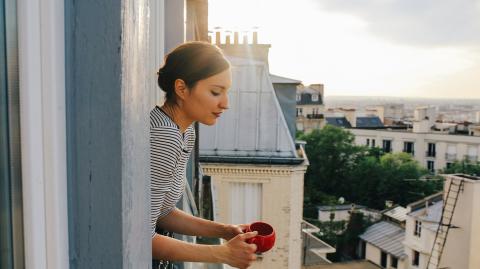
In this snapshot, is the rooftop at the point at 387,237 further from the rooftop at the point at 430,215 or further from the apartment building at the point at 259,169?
the apartment building at the point at 259,169

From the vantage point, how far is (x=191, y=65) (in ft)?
4.80

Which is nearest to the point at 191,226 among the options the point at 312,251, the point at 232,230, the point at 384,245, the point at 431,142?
the point at 232,230

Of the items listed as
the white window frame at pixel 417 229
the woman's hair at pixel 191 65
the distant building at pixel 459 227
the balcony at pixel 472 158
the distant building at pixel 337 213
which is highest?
the woman's hair at pixel 191 65

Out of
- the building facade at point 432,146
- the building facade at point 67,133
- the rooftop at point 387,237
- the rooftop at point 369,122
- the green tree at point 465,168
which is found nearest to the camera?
the building facade at point 67,133

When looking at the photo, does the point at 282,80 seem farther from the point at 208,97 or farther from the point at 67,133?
the point at 67,133

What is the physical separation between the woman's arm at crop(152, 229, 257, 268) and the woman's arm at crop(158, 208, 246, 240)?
0.32 m

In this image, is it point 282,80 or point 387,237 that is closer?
point 282,80

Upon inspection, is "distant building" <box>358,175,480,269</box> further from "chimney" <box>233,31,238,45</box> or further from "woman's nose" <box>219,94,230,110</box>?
"woman's nose" <box>219,94,230,110</box>

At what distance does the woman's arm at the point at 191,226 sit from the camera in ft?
5.56

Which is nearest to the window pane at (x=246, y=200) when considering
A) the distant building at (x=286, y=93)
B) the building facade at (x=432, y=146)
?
the distant building at (x=286, y=93)

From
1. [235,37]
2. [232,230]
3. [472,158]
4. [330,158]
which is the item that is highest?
[235,37]

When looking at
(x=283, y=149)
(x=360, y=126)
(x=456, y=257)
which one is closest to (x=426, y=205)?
(x=456, y=257)

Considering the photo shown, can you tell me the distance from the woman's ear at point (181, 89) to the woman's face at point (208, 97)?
0.04 ft

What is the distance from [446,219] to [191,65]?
1247 centimetres
